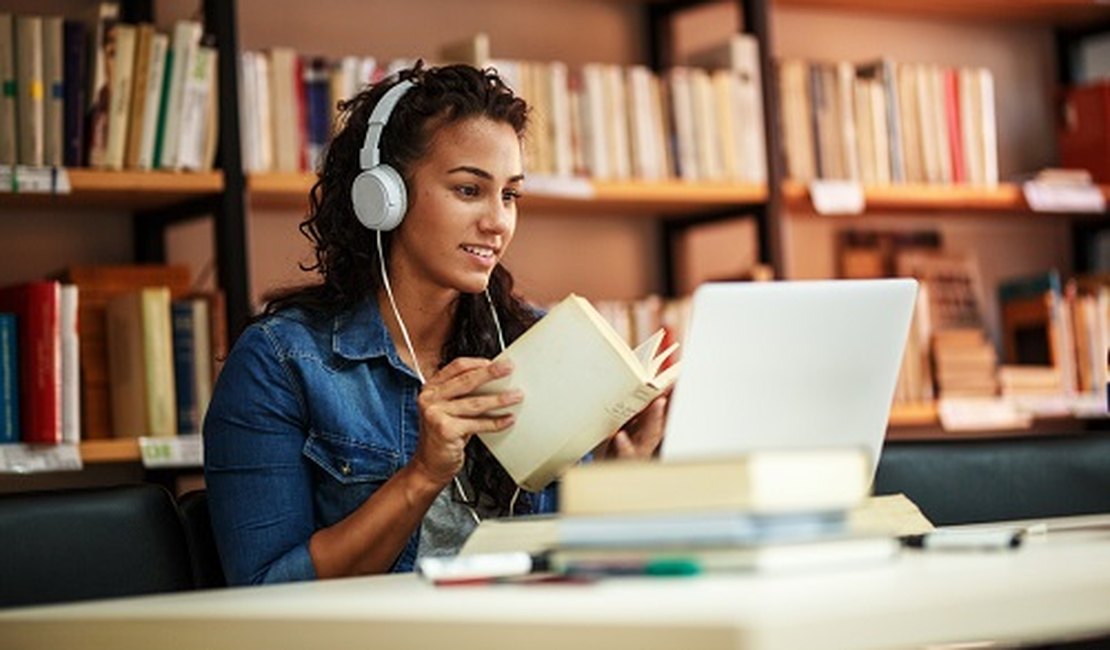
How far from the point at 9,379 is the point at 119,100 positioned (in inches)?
19.3

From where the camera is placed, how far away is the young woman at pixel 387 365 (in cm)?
191

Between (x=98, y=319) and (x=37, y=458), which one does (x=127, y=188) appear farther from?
(x=37, y=458)

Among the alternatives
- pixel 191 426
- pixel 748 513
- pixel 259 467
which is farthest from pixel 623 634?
pixel 191 426

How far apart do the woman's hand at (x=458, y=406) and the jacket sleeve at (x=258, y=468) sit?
0.22 metres

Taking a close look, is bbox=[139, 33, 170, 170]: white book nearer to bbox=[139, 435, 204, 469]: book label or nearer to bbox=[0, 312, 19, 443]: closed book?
bbox=[0, 312, 19, 443]: closed book

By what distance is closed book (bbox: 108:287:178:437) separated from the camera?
3.09m

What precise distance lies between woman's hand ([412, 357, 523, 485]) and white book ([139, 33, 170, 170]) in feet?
4.71

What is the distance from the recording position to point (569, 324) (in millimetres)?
1764

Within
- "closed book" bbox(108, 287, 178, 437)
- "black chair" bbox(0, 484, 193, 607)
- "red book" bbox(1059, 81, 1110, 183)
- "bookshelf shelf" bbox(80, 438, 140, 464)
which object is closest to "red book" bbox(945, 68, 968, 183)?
"red book" bbox(1059, 81, 1110, 183)


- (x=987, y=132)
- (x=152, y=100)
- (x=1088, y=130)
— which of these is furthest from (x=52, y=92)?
(x=1088, y=130)

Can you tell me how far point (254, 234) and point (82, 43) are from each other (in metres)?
0.59

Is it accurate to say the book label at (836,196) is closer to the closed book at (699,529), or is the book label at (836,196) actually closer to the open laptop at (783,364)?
the open laptop at (783,364)

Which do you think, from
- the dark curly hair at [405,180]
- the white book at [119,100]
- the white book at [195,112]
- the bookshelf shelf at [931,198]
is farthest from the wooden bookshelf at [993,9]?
the dark curly hair at [405,180]

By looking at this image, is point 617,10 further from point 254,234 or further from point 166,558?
point 166,558
